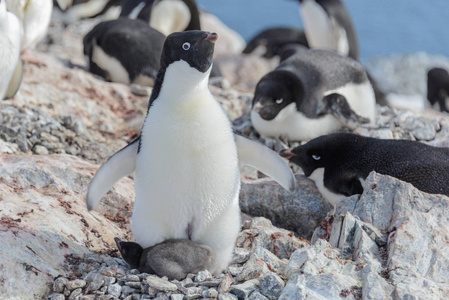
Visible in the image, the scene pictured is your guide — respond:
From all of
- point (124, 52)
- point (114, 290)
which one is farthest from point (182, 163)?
point (124, 52)

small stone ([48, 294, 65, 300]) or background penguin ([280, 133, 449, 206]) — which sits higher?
small stone ([48, 294, 65, 300])

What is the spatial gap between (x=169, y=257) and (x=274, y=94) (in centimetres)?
249

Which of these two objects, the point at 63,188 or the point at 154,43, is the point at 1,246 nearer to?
the point at 63,188

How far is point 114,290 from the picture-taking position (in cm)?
277

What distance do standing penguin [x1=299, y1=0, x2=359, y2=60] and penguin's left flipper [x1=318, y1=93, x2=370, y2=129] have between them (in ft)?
14.1

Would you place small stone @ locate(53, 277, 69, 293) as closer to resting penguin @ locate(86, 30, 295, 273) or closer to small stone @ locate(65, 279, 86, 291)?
small stone @ locate(65, 279, 86, 291)

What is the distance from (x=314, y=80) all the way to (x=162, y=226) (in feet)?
8.80

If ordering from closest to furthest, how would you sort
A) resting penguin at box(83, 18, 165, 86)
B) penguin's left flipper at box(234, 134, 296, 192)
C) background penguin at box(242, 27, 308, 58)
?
penguin's left flipper at box(234, 134, 296, 192), resting penguin at box(83, 18, 165, 86), background penguin at box(242, 27, 308, 58)

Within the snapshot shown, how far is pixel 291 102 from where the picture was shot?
17.4 feet

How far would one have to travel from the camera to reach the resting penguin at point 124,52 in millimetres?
6906

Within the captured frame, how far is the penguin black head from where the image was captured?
2990 mm

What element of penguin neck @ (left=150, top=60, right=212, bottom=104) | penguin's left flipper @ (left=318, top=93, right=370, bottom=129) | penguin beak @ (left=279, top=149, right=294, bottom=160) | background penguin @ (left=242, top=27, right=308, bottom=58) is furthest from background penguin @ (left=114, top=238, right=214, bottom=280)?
background penguin @ (left=242, top=27, right=308, bottom=58)

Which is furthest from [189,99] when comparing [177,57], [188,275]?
Answer: [188,275]

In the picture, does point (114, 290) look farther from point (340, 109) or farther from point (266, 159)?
point (340, 109)
